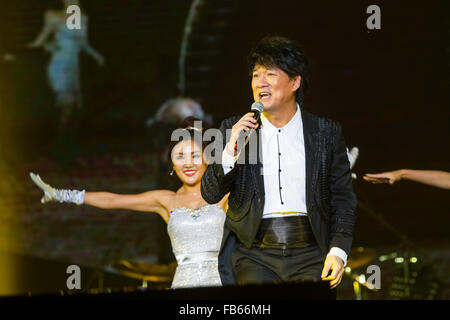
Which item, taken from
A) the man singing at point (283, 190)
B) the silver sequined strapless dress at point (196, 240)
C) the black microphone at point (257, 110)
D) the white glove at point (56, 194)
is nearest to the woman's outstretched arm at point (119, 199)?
the white glove at point (56, 194)

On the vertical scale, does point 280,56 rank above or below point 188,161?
above

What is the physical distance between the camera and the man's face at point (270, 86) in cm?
293

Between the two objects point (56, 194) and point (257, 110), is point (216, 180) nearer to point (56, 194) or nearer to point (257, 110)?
point (257, 110)

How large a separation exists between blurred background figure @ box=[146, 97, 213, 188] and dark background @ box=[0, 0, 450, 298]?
0.20 ft

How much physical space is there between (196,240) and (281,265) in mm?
1258

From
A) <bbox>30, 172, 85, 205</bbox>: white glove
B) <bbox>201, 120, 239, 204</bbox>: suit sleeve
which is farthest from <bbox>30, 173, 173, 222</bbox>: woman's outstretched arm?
<bbox>201, 120, 239, 204</bbox>: suit sleeve

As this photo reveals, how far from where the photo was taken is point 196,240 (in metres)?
3.96

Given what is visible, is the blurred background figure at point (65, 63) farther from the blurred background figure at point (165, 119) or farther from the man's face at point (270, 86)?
the man's face at point (270, 86)

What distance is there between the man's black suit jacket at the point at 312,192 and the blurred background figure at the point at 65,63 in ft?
9.94

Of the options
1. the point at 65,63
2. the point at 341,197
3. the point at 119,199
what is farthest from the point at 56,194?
the point at 65,63

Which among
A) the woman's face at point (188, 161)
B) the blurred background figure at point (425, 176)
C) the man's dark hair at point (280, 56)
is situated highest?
the man's dark hair at point (280, 56)

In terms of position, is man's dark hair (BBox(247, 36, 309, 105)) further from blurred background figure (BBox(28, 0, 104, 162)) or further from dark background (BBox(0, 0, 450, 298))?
blurred background figure (BBox(28, 0, 104, 162))

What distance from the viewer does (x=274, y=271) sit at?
281 centimetres

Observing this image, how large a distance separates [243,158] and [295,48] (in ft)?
1.99
